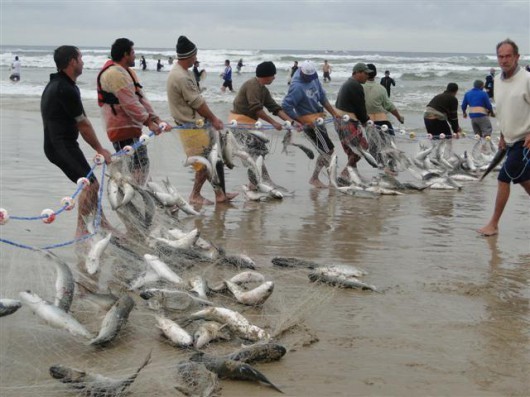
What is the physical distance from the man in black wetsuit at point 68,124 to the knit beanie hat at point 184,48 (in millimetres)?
2484

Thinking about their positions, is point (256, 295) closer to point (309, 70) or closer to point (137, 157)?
point (137, 157)

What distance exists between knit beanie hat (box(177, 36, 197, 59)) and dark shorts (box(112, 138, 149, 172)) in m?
1.53

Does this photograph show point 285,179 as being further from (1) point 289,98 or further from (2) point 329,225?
(2) point 329,225

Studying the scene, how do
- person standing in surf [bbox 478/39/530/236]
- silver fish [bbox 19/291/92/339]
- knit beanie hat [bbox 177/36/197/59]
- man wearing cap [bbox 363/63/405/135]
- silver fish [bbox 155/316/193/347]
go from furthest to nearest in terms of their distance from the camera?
man wearing cap [bbox 363/63/405/135], knit beanie hat [bbox 177/36/197/59], person standing in surf [bbox 478/39/530/236], silver fish [bbox 155/316/193/347], silver fish [bbox 19/291/92/339]

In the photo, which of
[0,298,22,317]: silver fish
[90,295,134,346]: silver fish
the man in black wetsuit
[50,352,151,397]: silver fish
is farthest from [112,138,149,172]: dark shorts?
[50,352,151,397]: silver fish

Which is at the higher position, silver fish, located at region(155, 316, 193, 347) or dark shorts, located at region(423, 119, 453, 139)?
dark shorts, located at region(423, 119, 453, 139)

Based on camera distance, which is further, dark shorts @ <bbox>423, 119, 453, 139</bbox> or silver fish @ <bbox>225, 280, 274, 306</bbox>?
dark shorts @ <bbox>423, 119, 453, 139</bbox>

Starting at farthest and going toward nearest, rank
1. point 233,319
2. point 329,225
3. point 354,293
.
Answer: point 329,225 → point 354,293 → point 233,319

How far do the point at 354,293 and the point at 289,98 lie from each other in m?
6.17

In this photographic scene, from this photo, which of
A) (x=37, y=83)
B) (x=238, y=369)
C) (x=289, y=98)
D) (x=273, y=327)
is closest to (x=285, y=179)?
(x=289, y=98)

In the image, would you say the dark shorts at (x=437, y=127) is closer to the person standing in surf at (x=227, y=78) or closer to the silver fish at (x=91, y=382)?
the silver fish at (x=91, y=382)

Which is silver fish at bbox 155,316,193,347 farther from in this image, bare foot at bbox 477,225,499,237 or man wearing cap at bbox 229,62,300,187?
man wearing cap at bbox 229,62,300,187

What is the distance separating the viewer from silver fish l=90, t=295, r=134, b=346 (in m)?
4.52

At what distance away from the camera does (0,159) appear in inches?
509
